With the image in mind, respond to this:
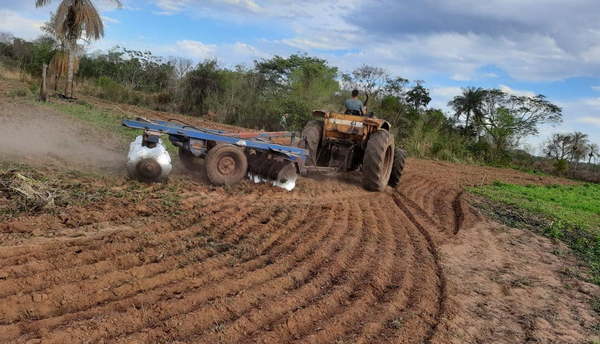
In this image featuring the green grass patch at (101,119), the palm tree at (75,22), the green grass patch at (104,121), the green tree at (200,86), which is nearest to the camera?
the green grass patch at (104,121)

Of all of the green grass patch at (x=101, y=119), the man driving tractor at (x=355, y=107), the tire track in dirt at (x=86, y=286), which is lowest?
the tire track in dirt at (x=86, y=286)

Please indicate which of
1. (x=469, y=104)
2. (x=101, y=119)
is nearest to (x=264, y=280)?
(x=101, y=119)

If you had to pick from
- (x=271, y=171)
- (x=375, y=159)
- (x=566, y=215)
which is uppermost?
(x=375, y=159)

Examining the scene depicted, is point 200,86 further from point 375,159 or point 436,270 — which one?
point 436,270

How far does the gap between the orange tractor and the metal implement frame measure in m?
0.60

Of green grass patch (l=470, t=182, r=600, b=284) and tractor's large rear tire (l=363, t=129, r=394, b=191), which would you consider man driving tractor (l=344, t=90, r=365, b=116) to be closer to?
tractor's large rear tire (l=363, t=129, r=394, b=191)

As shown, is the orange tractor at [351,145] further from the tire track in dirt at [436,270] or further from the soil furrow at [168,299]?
the soil furrow at [168,299]

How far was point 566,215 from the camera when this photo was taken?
9.96m

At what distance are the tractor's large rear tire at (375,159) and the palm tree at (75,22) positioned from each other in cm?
1536

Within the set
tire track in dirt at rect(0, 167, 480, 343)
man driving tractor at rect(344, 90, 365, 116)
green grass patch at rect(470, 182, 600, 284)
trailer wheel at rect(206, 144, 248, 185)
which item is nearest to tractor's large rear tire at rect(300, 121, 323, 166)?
man driving tractor at rect(344, 90, 365, 116)

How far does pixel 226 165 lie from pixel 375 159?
2.76 meters

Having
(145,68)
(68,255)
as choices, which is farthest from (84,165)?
(145,68)

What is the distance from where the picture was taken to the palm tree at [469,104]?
31.0 metres

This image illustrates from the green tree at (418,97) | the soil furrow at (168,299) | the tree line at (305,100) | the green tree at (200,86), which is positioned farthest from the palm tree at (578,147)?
the soil furrow at (168,299)
